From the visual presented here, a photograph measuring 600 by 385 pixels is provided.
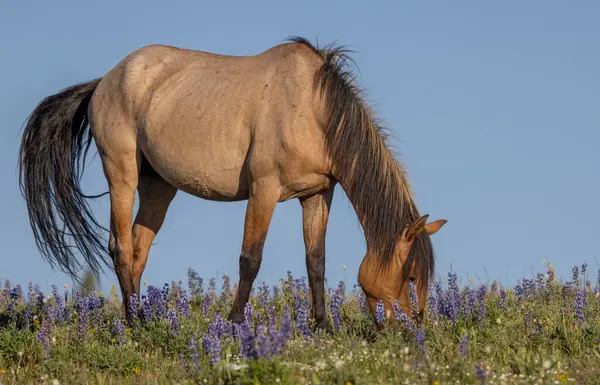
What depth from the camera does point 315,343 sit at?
6523mm

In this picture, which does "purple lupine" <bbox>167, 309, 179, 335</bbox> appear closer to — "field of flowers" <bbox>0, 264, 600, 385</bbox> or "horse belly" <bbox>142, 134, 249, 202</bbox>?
"field of flowers" <bbox>0, 264, 600, 385</bbox>

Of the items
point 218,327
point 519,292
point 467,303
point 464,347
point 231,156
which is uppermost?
point 231,156

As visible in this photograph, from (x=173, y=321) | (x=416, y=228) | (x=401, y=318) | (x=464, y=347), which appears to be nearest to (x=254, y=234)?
(x=173, y=321)

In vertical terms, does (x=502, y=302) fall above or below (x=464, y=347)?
above

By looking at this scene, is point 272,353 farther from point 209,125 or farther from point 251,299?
point 251,299

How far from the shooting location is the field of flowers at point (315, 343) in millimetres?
5469

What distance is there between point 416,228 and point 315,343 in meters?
1.50

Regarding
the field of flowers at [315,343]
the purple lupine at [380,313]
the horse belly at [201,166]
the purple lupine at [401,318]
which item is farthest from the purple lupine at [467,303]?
the horse belly at [201,166]

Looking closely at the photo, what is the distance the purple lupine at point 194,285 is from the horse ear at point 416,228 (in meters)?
2.99

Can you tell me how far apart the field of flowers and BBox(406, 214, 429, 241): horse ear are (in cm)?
53

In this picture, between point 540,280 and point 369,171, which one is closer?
point 369,171

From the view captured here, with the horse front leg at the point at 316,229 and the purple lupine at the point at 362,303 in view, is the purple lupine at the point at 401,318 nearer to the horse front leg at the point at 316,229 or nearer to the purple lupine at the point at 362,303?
the purple lupine at the point at 362,303

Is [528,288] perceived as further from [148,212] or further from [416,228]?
[148,212]

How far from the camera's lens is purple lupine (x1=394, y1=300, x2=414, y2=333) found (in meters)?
6.94
